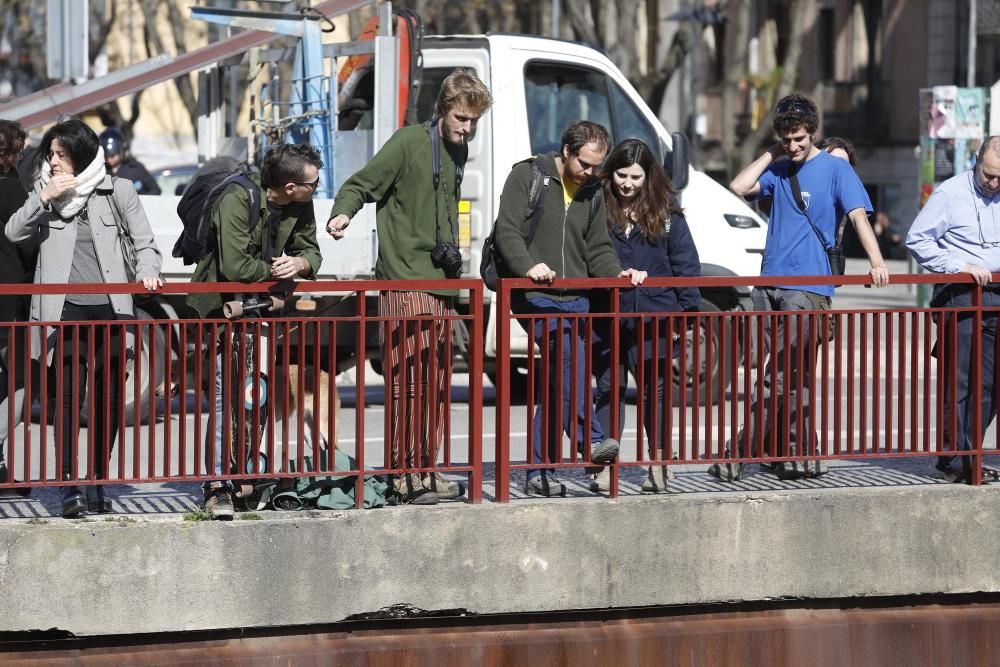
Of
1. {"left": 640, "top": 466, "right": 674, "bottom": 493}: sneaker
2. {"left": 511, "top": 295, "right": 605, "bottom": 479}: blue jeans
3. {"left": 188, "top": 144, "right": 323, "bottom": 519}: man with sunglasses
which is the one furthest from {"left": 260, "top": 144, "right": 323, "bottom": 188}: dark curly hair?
{"left": 640, "top": 466, "right": 674, "bottom": 493}: sneaker

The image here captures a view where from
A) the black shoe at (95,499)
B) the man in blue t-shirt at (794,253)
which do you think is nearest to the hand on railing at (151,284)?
the black shoe at (95,499)

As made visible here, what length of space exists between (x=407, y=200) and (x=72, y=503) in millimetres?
1841

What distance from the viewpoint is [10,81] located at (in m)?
38.9

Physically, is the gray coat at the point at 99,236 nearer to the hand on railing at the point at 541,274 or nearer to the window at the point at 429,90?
the hand on railing at the point at 541,274

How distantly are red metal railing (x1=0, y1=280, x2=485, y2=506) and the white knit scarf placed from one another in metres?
0.51

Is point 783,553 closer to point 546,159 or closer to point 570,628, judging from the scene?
point 570,628

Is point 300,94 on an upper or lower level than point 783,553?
upper

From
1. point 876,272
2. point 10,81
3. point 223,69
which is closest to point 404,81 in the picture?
point 223,69

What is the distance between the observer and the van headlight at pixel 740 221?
11211 millimetres

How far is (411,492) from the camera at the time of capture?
659 cm

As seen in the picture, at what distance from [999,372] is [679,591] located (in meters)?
1.75

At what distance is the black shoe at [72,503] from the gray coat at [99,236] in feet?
2.32

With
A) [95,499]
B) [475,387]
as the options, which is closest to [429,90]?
[475,387]

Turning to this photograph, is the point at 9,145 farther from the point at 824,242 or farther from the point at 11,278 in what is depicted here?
the point at 824,242
